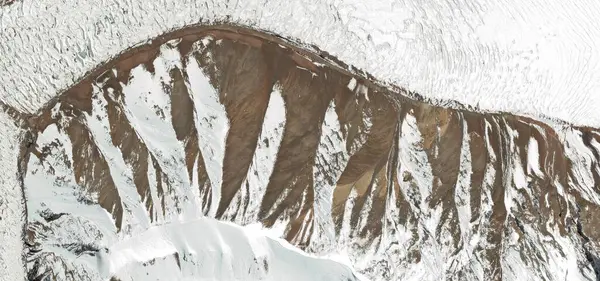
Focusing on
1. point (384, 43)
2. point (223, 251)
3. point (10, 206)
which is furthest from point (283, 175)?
point (10, 206)

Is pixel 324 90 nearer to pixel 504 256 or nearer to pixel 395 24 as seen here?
pixel 395 24

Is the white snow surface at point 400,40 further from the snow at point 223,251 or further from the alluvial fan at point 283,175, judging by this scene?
the snow at point 223,251

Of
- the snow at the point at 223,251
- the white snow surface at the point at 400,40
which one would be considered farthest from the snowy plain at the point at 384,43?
the snow at the point at 223,251

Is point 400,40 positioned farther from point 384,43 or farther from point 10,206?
point 10,206

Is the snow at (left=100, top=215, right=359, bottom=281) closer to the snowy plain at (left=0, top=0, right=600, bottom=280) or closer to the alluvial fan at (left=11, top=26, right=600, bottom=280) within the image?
the alluvial fan at (left=11, top=26, right=600, bottom=280)

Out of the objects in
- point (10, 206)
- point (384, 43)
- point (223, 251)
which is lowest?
point (223, 251)

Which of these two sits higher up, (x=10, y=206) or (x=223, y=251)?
(x=10, y=206)
